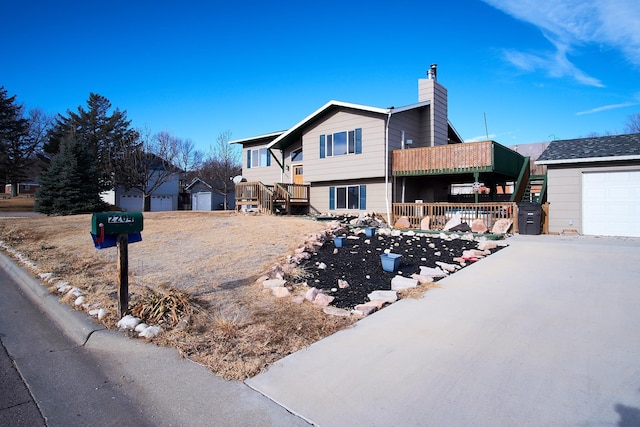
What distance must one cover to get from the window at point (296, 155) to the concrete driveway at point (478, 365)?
16.3 metres

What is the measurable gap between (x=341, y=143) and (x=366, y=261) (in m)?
11.3

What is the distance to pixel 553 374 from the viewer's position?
→ 9.52 ft

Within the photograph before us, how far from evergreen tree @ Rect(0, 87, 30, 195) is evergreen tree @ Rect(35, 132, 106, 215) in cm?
1801

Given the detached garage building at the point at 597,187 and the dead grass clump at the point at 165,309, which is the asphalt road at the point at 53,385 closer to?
the dead grass clump at the point at 165,309

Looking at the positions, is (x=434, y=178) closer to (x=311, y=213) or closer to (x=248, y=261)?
(x=311, y=213)

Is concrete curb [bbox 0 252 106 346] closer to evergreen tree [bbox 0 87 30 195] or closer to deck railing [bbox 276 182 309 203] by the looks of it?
deck railing [bbox 276 182 309 203]

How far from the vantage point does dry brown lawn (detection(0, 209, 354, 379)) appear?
3.53m

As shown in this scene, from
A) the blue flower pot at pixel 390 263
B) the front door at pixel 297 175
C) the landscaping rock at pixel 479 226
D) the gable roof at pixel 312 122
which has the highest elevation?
the gable roof at pixel 312 122

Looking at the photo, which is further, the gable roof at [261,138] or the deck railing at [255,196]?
the gable roof at [261,138]

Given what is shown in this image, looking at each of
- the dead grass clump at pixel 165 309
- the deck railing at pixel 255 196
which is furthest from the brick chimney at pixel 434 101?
the dead grass clump at pixel 165 309

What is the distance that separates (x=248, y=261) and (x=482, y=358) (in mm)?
5083

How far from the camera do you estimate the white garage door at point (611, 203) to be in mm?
11273

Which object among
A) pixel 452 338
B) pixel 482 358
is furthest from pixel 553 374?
pixel 452 338

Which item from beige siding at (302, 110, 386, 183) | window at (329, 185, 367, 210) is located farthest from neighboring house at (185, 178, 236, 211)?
window at (329, 185, 367, 210)
